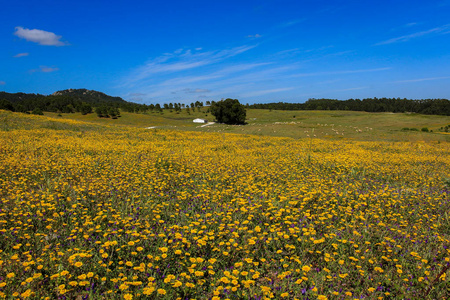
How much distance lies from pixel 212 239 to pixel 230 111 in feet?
270

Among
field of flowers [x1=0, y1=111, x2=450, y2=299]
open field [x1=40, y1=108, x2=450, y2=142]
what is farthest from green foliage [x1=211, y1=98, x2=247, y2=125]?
field of flowers [x1=0, y1=111, x2=450, y2=299]

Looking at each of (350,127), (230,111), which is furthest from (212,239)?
(230,111)

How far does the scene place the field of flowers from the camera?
3.83m

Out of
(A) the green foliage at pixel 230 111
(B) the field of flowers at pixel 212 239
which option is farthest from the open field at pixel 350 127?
(B) the field of flowers at pixel 212 239

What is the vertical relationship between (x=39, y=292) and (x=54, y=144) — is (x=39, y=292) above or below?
below

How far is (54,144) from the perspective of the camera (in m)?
15.9

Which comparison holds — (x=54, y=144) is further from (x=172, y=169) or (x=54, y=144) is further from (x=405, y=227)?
(x=405, y=227)

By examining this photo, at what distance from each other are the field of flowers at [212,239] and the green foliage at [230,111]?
250ft

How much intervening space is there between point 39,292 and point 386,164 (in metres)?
16.8

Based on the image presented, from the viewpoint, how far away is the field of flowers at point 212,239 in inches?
151

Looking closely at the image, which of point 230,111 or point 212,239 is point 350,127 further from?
point 212,239

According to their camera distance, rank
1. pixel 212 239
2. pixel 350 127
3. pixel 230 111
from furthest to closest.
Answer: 1. pixel 230 111
2. pixel 350 127
3. pixel 212 239

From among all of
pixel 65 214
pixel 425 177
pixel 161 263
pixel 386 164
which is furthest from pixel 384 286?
pixel 386 164

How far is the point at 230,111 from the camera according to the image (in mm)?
85875
